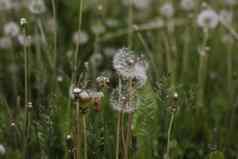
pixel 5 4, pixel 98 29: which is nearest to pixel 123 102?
pixel 98 29

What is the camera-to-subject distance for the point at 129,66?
102 cm

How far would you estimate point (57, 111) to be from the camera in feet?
4.08

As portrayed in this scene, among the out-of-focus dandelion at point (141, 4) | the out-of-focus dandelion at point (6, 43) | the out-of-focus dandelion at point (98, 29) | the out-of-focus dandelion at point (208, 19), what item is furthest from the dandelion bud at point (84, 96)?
the out-of-focus dandelion at point (141, 4)

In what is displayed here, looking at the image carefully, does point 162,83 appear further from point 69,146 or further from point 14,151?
point 14,151

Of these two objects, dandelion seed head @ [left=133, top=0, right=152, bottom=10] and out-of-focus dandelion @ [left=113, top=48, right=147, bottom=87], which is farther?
dandelion seed head @ [left=133, top=0, right=152, bottom=10]

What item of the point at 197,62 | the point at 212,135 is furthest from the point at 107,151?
the point at 197,62

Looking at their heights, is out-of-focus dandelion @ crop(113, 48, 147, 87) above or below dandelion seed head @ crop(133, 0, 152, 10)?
below

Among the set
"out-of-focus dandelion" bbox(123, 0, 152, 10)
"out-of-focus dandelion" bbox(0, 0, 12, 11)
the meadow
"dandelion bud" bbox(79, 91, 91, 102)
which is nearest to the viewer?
"dandelion bud" bbox(79, 91, 91, 102)

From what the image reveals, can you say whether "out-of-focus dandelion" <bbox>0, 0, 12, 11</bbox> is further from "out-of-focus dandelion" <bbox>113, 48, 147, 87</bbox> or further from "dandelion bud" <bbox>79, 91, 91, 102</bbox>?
"dandelion bud" <bbox>79, 91, 91, 102</bbox>

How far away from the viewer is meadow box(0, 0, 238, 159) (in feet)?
3.51

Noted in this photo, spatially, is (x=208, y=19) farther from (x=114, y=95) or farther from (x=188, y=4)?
(x=114, y=95)

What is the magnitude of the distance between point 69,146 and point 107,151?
10cm

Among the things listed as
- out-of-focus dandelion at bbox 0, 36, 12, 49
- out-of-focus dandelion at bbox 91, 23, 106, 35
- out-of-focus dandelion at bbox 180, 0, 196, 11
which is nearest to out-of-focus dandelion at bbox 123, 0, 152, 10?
out-of-focus dandelion at bbox 180, 0, 196, 11

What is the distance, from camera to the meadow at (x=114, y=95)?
1.07 metres
